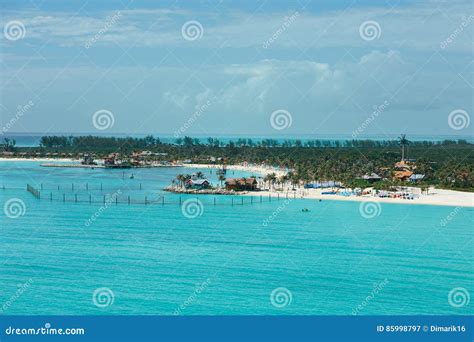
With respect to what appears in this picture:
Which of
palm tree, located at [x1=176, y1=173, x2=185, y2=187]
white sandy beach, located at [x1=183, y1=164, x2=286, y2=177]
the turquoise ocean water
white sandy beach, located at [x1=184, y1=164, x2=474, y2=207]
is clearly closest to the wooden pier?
the turquoise ocean water

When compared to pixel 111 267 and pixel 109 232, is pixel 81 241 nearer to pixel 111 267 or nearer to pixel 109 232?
pixel 109 232

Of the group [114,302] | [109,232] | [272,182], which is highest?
[272,182]

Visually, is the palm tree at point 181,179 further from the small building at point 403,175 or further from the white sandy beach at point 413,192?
the small building at point 403,175

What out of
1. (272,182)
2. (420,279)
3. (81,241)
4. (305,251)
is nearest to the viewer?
(420,279)

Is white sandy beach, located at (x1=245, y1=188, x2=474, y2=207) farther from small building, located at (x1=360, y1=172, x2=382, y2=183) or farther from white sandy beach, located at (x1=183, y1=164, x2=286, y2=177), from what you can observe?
white sandy beach, located at (x1=183, y1=164, x2=286, y2=177)

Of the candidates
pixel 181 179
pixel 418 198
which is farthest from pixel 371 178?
pixel 181 179

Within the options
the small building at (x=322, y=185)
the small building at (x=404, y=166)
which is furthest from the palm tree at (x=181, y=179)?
the small building at (x=404, y=166)

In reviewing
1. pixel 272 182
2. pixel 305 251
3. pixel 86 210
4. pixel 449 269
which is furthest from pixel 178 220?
pixel 272 182
